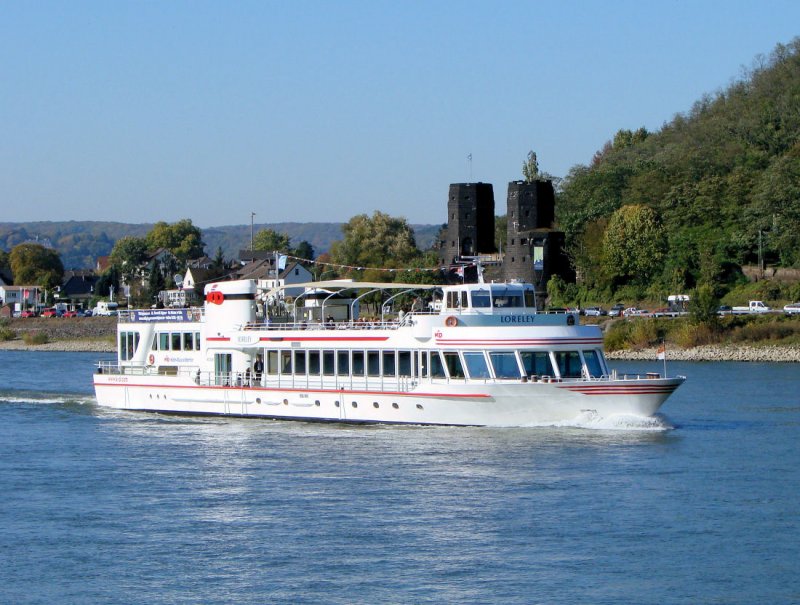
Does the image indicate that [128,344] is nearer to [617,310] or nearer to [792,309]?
[792,309]

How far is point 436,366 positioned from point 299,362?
5902 millimetres

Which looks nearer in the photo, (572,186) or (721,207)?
(721,207)

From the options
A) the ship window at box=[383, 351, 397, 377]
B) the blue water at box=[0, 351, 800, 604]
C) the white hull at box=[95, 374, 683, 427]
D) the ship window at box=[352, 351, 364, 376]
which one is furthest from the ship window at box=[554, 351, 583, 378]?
the ship window at box=[352, 351, 364, 376]

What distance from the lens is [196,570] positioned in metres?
23.1

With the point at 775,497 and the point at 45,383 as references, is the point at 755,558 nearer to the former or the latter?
the point at 775,497

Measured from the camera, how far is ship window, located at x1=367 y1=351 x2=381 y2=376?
1565 inches

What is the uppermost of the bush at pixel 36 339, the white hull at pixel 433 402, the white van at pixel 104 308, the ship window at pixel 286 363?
the white van at pixel 104 308

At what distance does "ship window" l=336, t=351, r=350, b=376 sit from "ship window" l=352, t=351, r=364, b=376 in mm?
228

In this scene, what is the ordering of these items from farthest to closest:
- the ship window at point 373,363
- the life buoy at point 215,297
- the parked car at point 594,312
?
the parked car at point 594,312 < the life buoy at point 215,297 < the ship window at point 373,363

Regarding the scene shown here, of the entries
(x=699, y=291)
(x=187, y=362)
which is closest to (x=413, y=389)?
(x=187, y=362)

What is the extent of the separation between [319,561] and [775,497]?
34.9 feet

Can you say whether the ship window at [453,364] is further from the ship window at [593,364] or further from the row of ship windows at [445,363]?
the ship window at [593,364]

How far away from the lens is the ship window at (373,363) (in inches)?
1565

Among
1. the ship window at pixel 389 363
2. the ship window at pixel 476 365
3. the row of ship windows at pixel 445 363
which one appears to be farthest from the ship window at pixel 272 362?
the ship window at pixel 476 365
